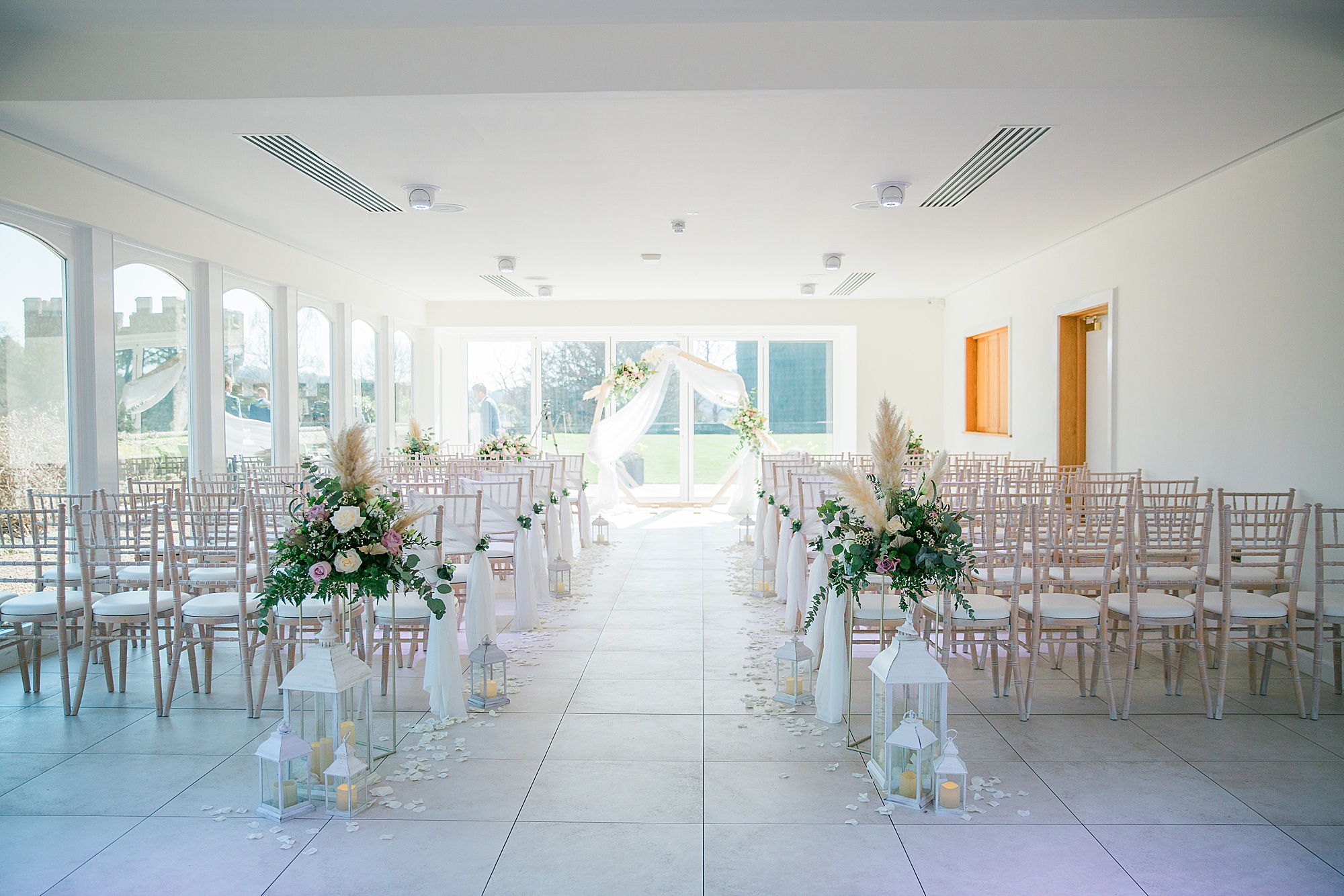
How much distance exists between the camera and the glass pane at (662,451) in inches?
520

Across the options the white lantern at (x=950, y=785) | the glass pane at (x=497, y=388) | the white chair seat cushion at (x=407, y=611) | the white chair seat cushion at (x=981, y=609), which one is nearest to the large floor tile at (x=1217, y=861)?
the white lantern at (x=950, y=785)

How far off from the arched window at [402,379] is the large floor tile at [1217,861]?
1035cm

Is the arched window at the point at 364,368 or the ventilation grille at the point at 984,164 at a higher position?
the ventilation grille at the point at 984,164

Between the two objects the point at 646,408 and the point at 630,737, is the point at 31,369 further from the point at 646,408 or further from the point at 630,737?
the point at 646,408

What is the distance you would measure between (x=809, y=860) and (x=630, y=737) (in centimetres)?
119

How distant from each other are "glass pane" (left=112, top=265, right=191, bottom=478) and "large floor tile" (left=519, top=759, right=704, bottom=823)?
4.55 m

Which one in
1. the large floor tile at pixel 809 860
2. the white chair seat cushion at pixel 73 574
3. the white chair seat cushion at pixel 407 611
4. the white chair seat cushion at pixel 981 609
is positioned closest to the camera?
the large floor tile at pixel 809 860

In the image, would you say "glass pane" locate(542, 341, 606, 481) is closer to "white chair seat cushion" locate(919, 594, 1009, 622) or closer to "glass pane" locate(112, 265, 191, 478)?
"glass pane" locate(112, 265, 191, 478)

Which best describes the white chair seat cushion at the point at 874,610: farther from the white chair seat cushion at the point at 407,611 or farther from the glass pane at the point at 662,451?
the glass pane at the point at 662,451

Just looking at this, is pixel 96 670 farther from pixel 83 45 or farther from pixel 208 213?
pixel 208 213

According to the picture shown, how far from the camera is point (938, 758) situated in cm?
321

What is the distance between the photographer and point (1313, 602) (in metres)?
4.21

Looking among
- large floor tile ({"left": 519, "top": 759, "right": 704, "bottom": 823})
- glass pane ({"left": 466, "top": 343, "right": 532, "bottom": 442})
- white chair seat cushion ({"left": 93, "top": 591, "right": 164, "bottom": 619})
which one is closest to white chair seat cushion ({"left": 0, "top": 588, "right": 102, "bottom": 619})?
white chair seat cushion ({"left": 93, "top": 591, "right": 164, "bottom": 619})

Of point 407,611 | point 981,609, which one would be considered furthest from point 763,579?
point 407,611
